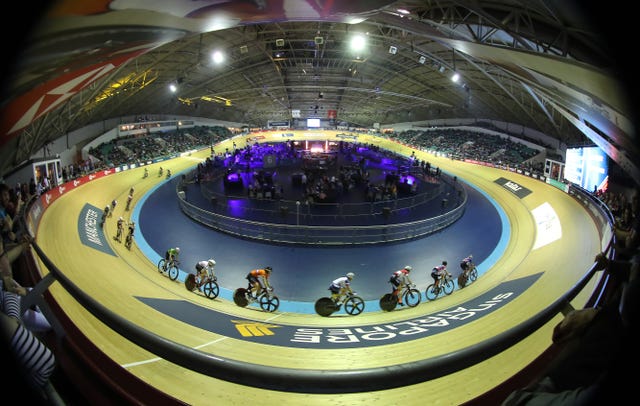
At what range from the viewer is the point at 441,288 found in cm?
963

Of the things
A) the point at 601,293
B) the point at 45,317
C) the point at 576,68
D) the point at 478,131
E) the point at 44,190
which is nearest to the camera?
the point at 45,317

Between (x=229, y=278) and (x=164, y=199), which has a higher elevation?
(x=164, y=199)

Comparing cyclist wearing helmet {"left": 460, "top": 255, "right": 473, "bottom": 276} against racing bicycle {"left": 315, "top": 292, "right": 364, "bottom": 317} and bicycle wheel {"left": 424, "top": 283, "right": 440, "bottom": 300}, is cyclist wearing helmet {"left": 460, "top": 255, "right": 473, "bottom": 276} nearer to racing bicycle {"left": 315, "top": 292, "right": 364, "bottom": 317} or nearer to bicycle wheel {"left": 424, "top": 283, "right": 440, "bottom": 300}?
bicycle wheel {"left": 424, "top": 283, "right": 440, "bottom": 300}

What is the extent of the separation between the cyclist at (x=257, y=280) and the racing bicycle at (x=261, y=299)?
0.27 feet

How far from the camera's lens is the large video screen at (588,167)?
13.7 meters

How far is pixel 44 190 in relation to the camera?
14.1 m

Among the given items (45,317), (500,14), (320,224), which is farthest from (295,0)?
(320,224)

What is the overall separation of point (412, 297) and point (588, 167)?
13178mm

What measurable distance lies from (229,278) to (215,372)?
33.5 ft

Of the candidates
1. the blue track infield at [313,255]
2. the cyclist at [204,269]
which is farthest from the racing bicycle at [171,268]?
the cyclist at [204,269]

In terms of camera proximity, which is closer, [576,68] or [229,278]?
[576,68]

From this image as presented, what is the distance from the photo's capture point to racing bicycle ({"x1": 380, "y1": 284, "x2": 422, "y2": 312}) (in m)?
8.65

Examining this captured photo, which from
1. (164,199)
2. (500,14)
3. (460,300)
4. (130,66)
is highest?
(130,66)

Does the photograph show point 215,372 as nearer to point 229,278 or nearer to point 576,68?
point 576,68
